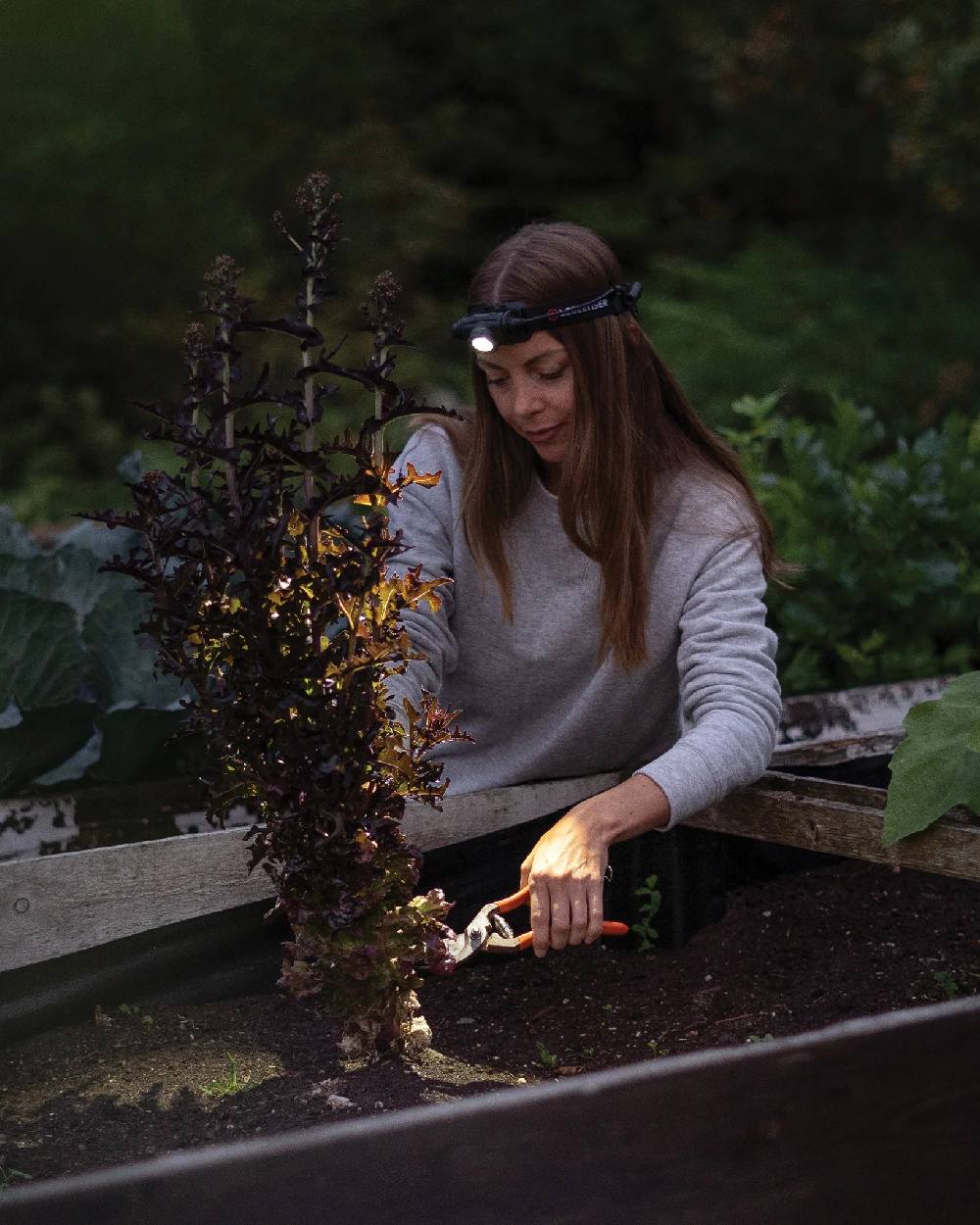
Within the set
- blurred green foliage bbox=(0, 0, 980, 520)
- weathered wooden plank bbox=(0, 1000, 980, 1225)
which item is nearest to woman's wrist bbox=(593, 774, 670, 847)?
weathered wooden plank bbox=(0, 1000, 980, 1225)

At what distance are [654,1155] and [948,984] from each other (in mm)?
1086

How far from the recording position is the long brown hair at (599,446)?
7.73 ft

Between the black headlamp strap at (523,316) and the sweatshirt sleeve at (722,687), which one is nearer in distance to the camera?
the sweatshirt sleeve at (722,687)

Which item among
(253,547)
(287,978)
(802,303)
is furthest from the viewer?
(802,303)

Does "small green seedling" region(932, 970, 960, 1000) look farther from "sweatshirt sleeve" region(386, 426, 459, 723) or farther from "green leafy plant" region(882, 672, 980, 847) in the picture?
"sweatshirt sleeve" region(386, 426, 459, 723)

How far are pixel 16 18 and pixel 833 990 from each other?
385 inches

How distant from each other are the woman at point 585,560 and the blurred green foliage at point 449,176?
573 centimetres

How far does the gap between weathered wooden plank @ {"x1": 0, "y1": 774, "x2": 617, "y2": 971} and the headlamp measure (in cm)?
83

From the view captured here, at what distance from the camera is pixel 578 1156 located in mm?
1121

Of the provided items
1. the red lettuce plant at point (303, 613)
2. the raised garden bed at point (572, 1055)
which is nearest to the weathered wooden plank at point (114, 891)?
the raised garden bed at point (572, 1055)

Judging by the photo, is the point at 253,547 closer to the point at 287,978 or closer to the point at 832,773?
the point at 287,978

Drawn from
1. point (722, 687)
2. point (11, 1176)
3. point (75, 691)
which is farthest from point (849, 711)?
point (11, 1176)

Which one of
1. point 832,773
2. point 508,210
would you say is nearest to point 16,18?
point 508,210

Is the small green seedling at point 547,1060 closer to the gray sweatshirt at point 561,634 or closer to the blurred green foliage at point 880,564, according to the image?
the gray sweatshirt at point 561,634
